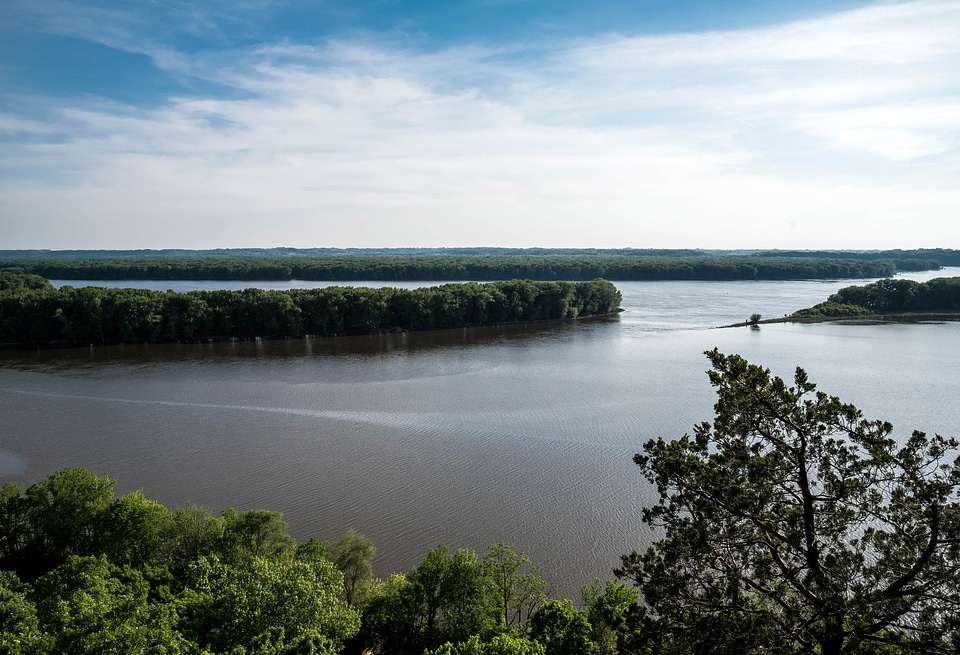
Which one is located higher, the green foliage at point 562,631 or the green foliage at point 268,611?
the green foliage at point 268,611

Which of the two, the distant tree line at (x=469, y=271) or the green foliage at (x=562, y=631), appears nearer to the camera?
the green foliage at (x=562, y=631)

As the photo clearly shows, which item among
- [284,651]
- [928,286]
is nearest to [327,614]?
[284,651]

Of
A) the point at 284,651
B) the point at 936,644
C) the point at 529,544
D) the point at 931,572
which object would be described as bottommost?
the point at 529,544

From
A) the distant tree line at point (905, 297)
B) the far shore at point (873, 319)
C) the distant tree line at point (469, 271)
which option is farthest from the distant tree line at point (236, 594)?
the distant tree line at point (469, 271)

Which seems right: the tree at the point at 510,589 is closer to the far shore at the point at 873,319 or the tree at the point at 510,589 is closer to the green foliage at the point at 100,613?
the green foliage at the point at 100,613

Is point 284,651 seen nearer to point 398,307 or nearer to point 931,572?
point 931,572

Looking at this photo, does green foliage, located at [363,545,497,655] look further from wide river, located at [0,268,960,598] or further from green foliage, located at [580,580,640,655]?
wide river, located at [0,268,960,598]

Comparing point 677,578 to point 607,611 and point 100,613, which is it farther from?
point 100,613
